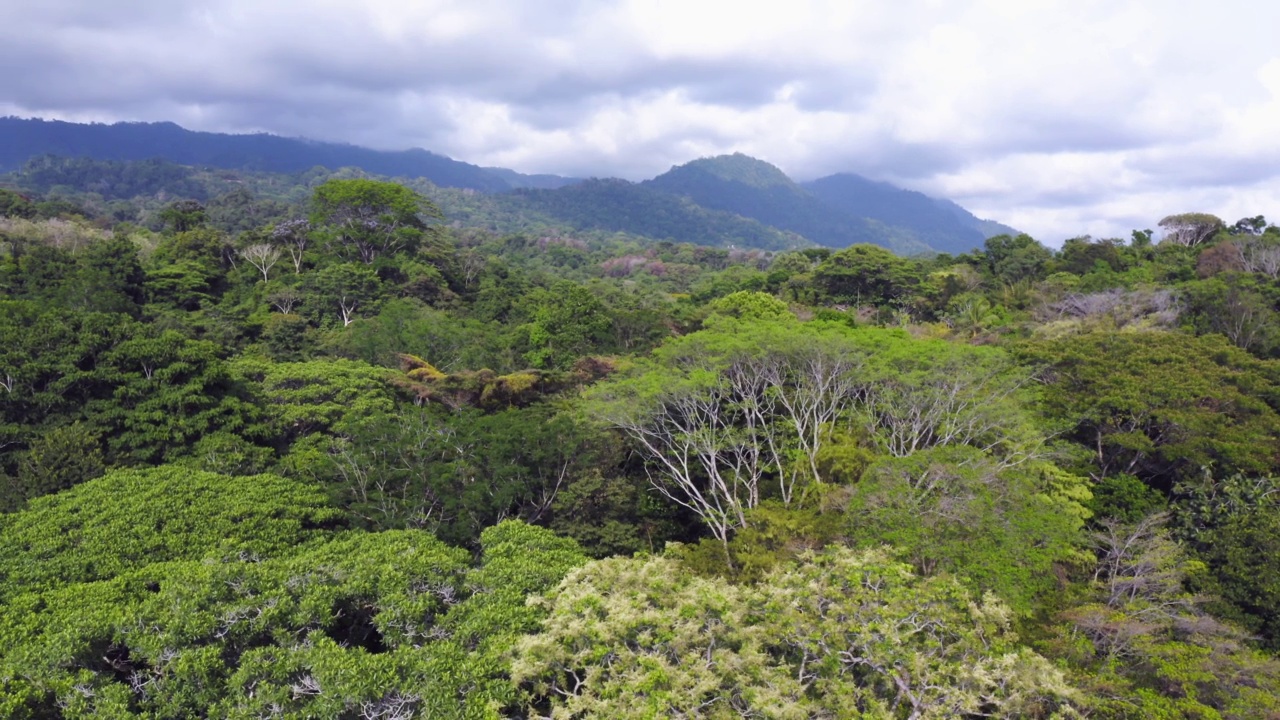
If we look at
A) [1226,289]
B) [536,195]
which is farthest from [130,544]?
[536,195]

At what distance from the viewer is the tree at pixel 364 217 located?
120ft

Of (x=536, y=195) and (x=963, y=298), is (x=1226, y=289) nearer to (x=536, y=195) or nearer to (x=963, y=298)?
(x=963, y=298)

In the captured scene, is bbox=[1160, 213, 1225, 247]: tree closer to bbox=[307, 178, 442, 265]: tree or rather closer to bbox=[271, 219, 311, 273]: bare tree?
bbox=[307, 178, 442, 265]: tree

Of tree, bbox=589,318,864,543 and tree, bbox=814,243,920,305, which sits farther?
tree, bbox=814,243,920,305

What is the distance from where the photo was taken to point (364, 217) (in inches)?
1487

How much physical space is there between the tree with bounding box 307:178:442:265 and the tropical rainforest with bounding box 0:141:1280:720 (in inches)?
257

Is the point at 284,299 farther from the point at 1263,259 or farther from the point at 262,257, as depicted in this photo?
the point at 1263,259

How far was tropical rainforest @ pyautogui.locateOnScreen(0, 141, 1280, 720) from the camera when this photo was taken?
787cm

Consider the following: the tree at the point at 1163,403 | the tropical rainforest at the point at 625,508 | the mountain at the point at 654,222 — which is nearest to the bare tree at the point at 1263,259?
the tropical rainforest at the point at 625,508

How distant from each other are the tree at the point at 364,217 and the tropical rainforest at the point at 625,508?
21.4 ft

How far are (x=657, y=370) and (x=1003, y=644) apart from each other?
11.3m

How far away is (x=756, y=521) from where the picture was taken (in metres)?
13.9

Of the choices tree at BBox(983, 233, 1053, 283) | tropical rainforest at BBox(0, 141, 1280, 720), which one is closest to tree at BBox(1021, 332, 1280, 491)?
Answer: tropical rainforest at BBox(0, 141, 1280, 720)

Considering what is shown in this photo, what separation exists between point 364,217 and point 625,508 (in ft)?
98.8
